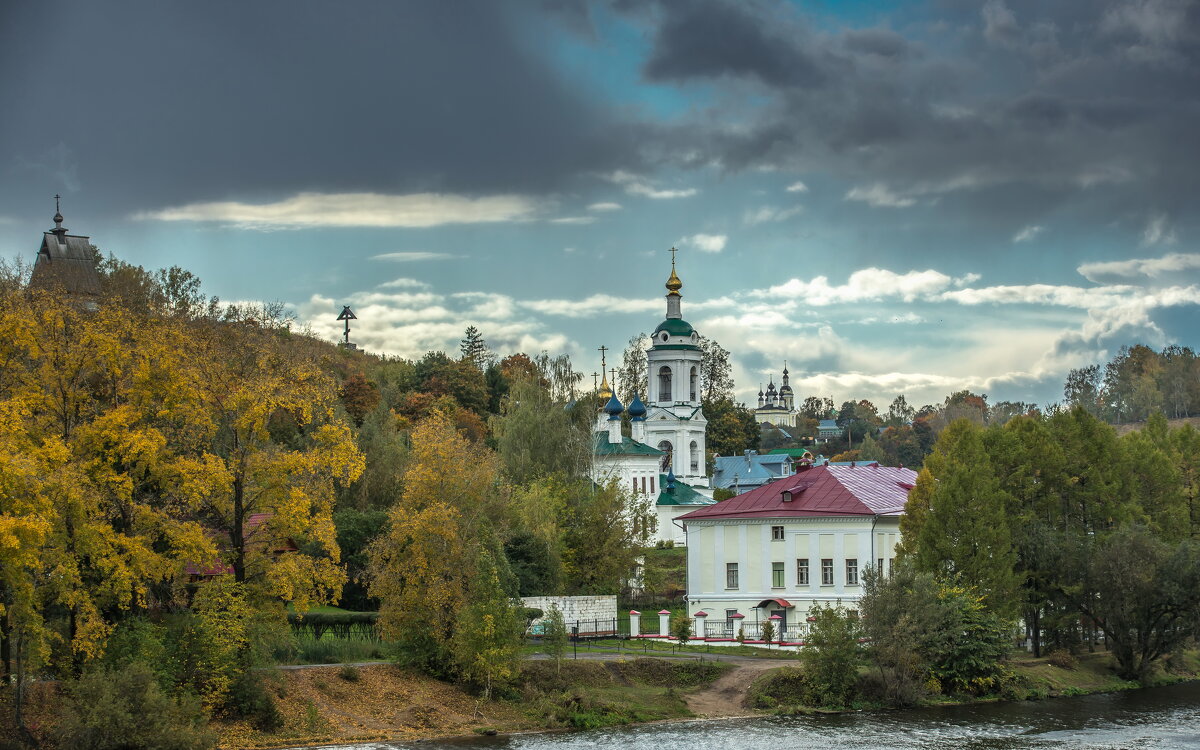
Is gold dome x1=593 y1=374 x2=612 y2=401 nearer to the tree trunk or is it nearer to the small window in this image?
the small window

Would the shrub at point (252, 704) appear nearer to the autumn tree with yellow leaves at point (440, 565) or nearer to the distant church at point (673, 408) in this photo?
the autumn tree with yellow leaves at point (440, 565)

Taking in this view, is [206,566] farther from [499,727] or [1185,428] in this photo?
[1185,428]

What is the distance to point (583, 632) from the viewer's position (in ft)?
174

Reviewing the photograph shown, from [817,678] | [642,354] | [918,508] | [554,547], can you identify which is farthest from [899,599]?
[642,354]

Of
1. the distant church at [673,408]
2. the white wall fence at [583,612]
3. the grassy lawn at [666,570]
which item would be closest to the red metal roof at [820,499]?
the white wall fence at [583,612]

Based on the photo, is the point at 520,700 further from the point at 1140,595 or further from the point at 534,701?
the point at 1140,595

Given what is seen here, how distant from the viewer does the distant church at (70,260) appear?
6525cm

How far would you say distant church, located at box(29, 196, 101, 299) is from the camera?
65.2m

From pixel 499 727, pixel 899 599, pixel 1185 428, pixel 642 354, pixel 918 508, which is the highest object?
pixel 642 354

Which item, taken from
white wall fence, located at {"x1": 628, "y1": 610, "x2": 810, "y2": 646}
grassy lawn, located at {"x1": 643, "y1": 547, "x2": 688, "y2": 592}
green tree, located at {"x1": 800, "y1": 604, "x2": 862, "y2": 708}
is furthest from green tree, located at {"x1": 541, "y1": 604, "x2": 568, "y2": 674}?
grassy lawn, located at {"x1": 643, "y1": 547, "x2": 688, "y2": 592}

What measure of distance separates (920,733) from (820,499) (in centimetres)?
1885

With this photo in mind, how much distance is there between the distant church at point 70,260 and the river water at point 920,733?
38028 millimetres

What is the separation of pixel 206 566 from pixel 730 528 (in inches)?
1066

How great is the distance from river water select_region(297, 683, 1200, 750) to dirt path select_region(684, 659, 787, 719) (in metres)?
1.18
